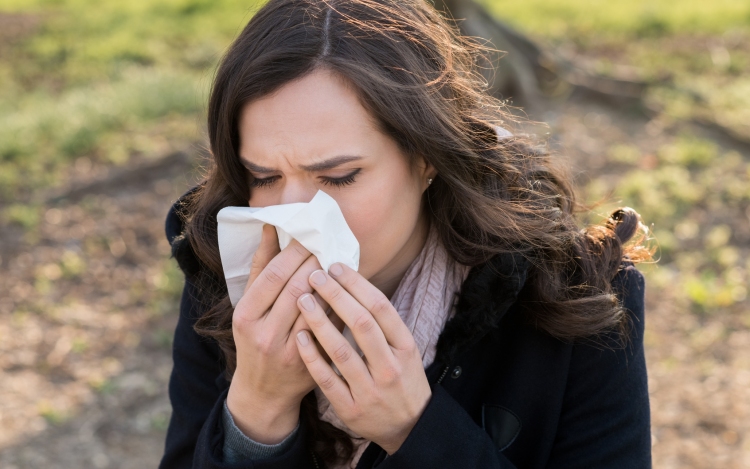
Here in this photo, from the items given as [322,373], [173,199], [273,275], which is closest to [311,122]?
[273,275]

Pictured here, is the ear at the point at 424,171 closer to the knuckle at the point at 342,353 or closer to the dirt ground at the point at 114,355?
the knuckle at the point at 342,353

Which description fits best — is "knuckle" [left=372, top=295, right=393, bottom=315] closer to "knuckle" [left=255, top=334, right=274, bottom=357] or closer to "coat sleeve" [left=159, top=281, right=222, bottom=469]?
"knuckle" [left=255, top=334, right=274, bottom=357]

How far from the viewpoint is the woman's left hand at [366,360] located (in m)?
1.68

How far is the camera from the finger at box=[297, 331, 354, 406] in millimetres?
1730

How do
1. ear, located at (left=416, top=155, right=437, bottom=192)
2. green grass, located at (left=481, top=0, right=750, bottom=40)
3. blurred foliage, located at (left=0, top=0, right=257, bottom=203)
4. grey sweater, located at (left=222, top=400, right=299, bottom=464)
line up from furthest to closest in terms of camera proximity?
green grass, located at (left=481, top=0, right=750, bottom=40)
blurred foliage, located at (left=0, top=0, right=257, bottom=203)
ear, located at (left=416, top=155, right=437, bottom=192)
grey sweater, located at (left=222, top=400, right=299, bottom=464)

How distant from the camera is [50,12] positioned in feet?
46.2

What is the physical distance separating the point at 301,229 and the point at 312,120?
0.92 feet

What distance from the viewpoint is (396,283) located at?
220cm

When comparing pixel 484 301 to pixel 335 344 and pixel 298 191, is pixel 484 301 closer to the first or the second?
pixel 335 344

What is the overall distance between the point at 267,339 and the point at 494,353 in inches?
27.3

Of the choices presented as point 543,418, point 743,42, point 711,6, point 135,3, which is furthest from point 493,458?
point 135,3

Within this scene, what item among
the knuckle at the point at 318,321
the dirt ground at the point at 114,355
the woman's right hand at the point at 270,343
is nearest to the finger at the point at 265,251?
the woman's right hand at the point at 270,343

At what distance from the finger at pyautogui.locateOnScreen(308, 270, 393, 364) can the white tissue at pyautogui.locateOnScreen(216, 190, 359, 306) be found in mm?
41

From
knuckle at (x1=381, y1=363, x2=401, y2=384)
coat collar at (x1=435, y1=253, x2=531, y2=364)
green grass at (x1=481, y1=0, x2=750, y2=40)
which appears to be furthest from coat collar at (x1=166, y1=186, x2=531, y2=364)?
green grass at (x1=481, y1=0, x2=750, y2=40)
